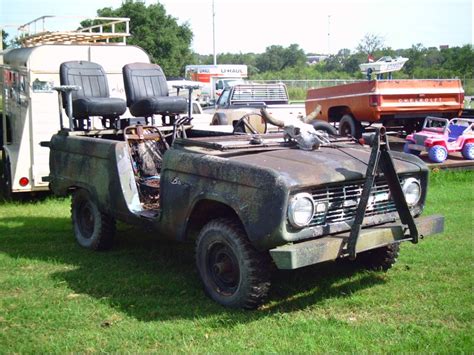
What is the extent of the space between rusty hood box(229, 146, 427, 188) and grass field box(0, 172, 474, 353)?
3.40 feet

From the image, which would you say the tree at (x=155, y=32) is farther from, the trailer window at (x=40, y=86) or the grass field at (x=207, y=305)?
the grass field at (x=207, y=305)

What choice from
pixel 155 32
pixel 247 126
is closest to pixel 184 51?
pixel 155 32

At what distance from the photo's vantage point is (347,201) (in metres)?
5.18

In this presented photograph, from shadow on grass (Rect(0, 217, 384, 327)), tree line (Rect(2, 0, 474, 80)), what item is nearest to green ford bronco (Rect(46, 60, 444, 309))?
shadow on grass (Rect(0, 217, 384, 327))

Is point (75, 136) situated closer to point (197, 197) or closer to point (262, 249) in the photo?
point (197, 197)

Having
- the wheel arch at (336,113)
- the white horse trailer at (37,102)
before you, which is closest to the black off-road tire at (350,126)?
the wheel arch at (336,113)

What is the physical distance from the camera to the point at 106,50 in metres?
10.6

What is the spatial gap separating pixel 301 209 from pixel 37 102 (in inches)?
249

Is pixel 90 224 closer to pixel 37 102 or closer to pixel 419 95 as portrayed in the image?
pixel 37 102

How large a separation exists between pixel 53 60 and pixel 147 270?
4.97 metres

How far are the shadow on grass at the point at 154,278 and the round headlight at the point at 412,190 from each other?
→ 79 cm

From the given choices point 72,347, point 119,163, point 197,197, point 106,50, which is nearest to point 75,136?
point 119,163

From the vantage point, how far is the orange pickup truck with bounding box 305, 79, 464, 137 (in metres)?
14.1

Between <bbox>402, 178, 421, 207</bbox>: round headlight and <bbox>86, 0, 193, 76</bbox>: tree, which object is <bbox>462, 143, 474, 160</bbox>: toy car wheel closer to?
<bbox>402, 178, 421, 207</bbox>: round headlight
